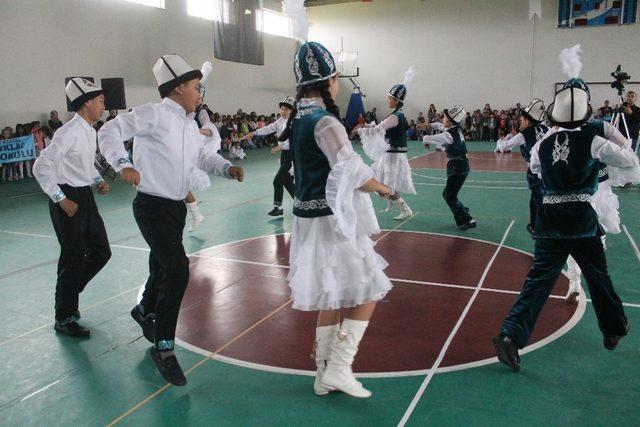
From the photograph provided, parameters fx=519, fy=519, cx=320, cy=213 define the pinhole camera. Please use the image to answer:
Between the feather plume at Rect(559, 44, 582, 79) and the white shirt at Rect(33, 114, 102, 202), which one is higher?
the feather plume at Rect(559, 44, 582, 79)

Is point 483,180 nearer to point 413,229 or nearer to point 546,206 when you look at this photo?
point 413,229

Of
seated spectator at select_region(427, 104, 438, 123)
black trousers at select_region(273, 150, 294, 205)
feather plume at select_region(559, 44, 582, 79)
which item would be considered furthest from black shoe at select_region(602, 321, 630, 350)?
seated spectator at select_region(427, 104, 438, 123)

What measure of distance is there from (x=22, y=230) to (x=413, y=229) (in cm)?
669

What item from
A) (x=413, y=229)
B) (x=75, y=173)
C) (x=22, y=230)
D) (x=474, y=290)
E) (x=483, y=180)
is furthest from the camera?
(x=483, y=180)

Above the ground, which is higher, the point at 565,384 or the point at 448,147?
the point at 448,147

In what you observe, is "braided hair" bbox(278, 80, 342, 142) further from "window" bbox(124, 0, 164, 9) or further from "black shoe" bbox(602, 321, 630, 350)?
"window" bbox(124, 0, 164, 9)

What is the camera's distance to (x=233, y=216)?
9.74 m

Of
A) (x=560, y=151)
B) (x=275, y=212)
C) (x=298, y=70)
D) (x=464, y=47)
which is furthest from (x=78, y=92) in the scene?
(x=464, y=47)

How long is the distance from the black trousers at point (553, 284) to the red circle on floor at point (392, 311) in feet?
1.43

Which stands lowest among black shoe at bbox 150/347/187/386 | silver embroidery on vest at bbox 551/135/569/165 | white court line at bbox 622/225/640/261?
white court line at bbox 622/225/640/261

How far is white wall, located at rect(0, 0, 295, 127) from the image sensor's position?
15.8 metres

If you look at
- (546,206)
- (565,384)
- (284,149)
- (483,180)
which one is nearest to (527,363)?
(565,384)

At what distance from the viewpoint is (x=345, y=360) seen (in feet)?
11.2

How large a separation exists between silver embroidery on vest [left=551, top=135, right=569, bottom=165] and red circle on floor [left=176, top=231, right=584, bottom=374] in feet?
5.16
